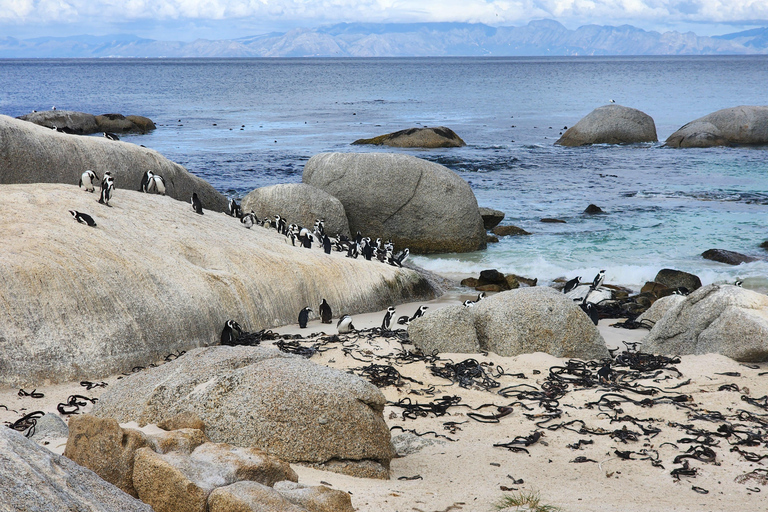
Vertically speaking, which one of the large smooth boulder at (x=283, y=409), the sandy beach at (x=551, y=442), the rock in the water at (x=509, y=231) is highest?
the large smooth boulder at (x=283, y=409)

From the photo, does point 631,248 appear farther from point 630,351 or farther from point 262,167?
point 262,167

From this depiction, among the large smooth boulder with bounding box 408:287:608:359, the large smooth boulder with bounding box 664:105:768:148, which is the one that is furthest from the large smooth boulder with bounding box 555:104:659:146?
the large smooth boulder with bounding box 408:287:608:359

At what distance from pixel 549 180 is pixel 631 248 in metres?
9.42

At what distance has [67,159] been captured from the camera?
35.4ft

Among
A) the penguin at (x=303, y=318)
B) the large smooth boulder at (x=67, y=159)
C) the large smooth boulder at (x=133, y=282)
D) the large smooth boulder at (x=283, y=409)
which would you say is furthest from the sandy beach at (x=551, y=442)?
the large smooth boulder at (x=67, y=159)

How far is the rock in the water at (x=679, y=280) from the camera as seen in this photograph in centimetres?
1272

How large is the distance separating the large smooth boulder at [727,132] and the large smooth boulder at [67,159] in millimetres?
28015

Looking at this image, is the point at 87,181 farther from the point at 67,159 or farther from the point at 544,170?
the point at 544,170

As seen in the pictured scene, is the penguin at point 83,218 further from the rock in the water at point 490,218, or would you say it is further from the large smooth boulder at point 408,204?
the rock in the water at point 490,218

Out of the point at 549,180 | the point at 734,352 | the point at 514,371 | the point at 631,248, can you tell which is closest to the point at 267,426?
the point at 514,371

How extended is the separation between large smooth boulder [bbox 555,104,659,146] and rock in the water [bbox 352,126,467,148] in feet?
20.3

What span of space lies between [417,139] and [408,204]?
58.7ft

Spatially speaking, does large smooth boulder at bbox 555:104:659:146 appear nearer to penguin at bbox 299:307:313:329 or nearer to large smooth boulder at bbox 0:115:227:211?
large smooth boulder at bbox 0:115:227:211

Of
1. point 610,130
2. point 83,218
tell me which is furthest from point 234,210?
point 610,130
